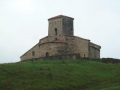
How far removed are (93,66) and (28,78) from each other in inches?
479

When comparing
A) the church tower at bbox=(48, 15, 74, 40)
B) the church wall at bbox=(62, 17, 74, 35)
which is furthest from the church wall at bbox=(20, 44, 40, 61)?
the church wall at bbox=(62, 17, 74, 35)

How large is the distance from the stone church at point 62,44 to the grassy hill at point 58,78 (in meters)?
14.2

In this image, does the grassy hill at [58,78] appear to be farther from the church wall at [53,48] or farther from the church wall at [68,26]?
the church wall at [68,26]

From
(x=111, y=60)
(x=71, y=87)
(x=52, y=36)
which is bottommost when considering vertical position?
(x=71, y=87)

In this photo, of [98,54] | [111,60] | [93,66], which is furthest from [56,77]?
[98,54]

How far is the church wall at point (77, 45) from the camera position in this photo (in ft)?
160

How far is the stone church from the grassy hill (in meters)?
14.2

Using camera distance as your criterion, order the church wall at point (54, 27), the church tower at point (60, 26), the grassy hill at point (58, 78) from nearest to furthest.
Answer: the grassy hill at point (58, 78)
the church tower at point (60, 26)
the church wall at point (54, 27)

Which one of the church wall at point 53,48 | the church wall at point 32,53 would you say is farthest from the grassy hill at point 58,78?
the church wall at point 32,53

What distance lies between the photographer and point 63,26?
53469mm

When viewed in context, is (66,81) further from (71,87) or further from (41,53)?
(41,53)

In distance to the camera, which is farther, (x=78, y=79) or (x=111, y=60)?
(x=111, y=60)

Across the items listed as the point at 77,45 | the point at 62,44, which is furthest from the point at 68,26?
the point at 62,44

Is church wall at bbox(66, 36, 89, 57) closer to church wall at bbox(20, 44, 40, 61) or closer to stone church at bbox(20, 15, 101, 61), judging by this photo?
stone church at bbox(20, 15, 101, 61)
